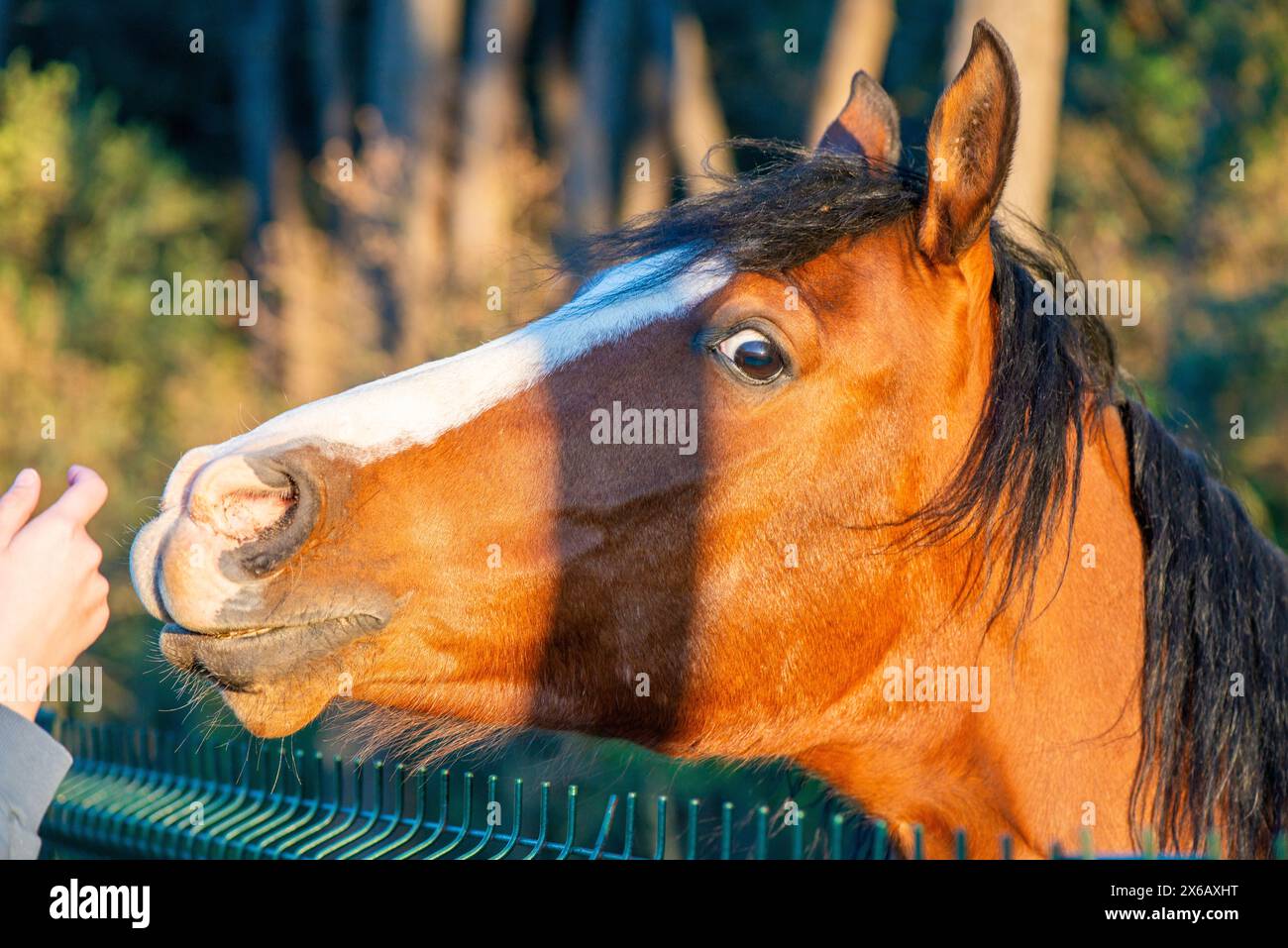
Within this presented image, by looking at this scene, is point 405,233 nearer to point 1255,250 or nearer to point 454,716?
point 1255,250

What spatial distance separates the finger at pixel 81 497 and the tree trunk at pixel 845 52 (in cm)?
768

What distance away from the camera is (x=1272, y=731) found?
2.61 meters

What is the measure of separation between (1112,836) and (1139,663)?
0.37 meters

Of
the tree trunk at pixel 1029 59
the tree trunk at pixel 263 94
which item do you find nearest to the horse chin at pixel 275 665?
the tree trunk at pixel 1029 59

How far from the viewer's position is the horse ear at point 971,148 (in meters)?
2.41

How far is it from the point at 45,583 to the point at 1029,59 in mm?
6180

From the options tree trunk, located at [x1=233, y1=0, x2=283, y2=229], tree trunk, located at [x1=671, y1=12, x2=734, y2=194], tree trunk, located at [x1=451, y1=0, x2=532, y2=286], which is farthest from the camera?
tree trunk, located at [x1=233, y1=0, x2=283, y2=229]

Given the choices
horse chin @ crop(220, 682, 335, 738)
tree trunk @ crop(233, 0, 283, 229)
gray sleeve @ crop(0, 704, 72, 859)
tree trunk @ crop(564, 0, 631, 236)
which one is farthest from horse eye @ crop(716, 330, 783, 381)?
tree trunk @ crop(233, 0, 283, 229)

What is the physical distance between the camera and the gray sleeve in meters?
2.04

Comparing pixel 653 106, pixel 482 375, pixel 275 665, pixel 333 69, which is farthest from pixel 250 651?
pixel 333 69

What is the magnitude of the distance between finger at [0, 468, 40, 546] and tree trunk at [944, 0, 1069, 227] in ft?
17.8

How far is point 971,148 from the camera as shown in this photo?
2500mm

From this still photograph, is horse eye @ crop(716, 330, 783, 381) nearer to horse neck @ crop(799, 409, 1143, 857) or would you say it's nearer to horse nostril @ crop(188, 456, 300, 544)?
horse neck @ crop(799, 409, 1143, 857)
